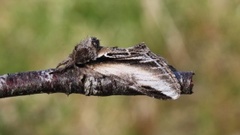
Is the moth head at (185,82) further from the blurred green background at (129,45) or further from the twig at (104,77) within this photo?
the blurred green background at (129,45)

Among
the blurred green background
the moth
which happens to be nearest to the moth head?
the moth

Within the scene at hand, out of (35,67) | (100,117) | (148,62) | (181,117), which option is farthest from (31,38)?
(148,62)

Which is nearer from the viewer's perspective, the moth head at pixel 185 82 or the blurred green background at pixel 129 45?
the moth head at pixel 185 82

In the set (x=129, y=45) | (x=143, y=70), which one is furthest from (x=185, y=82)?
(x=129, y=45)

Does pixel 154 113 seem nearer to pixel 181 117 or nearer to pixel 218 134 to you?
pixel 181 117

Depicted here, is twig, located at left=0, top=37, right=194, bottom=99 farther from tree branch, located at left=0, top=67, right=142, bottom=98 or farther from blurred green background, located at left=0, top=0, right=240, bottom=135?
blurred green background, located at left=0, top=0, right=240, bottom=135

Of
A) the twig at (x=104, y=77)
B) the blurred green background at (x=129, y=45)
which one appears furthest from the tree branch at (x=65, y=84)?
the blurred green background at (x=129, y=45)
